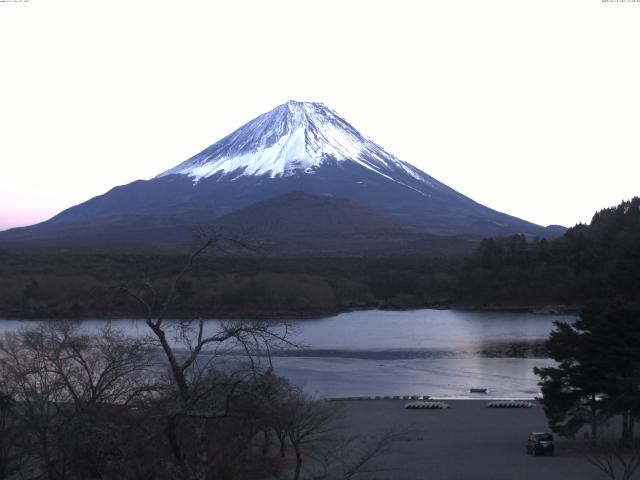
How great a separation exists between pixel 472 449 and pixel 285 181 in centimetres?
7140

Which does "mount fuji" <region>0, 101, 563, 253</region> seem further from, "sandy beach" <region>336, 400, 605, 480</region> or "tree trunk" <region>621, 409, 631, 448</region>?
"tree trunk" <region>621, 409, 631, 448</region>

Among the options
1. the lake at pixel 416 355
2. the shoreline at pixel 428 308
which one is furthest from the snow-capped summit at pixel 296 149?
the lake at pixel 416 355

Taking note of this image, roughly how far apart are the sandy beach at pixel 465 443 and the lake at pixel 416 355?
162 centimetres

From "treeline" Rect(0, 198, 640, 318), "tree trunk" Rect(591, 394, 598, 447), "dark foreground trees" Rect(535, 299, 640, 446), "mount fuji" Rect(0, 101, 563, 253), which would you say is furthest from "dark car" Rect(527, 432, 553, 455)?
"mount fuji" Rect(0, 101, 563, 253)

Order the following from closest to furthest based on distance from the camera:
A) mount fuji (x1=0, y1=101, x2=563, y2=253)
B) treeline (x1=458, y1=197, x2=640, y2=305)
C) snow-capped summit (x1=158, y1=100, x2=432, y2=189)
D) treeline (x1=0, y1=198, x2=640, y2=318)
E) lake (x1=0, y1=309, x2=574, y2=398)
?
lake (x1=0, y1=309, x2=574, y2=398), treeline (x1=0, y1=198, x2=640, y2=318), treeline (x1=458, y1=197, x2=640, y2=305), mount fuji (x1=0, y1=101, x2=563, y2=253), snow-capped summit (x1=158, y1=100, x2=432, y2=189)

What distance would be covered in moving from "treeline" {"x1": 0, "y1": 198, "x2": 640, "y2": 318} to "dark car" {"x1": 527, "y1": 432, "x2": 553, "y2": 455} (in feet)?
66.3

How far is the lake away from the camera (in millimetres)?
15938

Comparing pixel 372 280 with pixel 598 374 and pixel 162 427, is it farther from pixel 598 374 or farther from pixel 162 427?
pixel 162 427

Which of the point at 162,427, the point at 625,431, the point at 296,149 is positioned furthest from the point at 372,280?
the point at 296,149

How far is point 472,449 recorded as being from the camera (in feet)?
33.4

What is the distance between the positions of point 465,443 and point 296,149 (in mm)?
77191

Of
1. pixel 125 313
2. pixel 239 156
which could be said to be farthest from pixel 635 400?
pixel 239 156

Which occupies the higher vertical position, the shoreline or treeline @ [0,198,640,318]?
treeline @ [0,198,640,318]

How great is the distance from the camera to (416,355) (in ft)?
67.3
